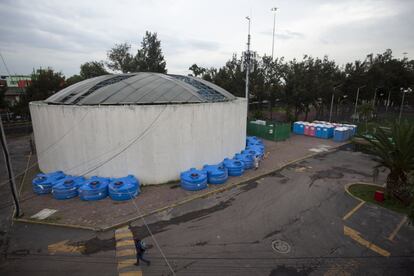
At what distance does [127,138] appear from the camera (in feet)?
49.2

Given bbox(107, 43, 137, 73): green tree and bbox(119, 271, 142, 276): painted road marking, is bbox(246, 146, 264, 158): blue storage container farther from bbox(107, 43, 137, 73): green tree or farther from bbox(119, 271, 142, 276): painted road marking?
bbox(107, 43, 137, 73): green tree

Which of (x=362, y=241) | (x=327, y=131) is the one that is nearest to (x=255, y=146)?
(x=362, y=241)

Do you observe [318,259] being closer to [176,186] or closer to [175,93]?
[176,186]

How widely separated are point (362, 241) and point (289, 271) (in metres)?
4.35

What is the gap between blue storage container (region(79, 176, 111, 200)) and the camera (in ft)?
44.2

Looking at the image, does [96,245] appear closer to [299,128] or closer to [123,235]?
[123,235]

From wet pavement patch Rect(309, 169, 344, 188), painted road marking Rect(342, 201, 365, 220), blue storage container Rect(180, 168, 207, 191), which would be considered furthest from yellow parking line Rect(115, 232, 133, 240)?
wet pavement patch Rect(309, 169, 344, 188)

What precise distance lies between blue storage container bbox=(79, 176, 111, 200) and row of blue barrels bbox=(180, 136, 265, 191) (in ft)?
16.1

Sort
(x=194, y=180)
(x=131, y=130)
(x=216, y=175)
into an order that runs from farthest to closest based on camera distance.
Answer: (x=216, y=175)
(x=131, y=130)
(x=194, y=180)

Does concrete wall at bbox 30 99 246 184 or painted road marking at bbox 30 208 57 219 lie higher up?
concrete wall at bbox 30 99 246 184

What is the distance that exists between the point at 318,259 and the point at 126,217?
9.29 m

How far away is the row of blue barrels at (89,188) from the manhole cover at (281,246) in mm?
8702

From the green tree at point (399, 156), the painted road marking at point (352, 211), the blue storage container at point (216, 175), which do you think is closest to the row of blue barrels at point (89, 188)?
the blue storage container at point (216, 175)

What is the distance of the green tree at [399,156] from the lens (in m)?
12.3
